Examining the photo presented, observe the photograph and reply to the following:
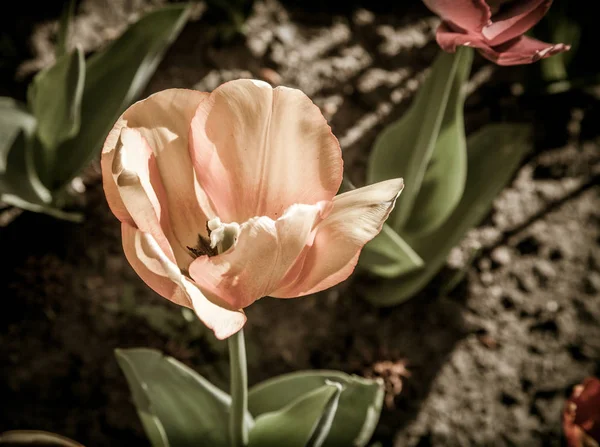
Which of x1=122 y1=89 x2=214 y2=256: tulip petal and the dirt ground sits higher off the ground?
x1=122 y1=89 x2=214 y2=256: tulip petal

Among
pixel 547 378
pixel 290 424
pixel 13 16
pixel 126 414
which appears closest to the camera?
pixel 290 424

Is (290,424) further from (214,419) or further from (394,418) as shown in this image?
(394,418)

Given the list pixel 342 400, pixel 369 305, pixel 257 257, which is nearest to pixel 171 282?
pixel 257 257

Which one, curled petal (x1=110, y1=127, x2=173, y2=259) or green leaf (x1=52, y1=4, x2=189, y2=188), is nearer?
curled petal (x1=110, y1=127, x2=173, y2=259)

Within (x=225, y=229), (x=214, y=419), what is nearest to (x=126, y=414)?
(x=214, y=419)

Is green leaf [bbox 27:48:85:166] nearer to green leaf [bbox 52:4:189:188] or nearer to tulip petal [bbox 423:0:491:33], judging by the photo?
green leaf [bbox 52:4:189:188]

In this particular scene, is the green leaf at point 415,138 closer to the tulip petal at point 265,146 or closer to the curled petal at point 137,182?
the tulip petal at point 265,146

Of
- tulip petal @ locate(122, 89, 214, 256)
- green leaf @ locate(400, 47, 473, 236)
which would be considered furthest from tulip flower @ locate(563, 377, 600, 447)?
tulip petal @ locate(122, 89, 214, 256)

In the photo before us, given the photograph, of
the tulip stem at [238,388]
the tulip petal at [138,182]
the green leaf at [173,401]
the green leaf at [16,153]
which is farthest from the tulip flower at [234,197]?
the green leaf at [16,153]
